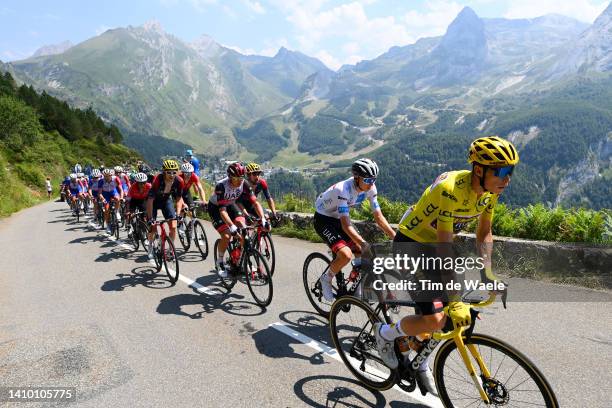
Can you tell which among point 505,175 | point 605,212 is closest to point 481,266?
point 505,175

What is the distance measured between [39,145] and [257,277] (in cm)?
6089

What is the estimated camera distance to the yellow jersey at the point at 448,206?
3.38 metres

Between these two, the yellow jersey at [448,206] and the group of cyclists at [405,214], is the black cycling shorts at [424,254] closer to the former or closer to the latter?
the group of cyclists at [405,214]

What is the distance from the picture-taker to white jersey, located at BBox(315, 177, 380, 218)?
5.51m

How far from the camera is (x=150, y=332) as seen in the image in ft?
19.5

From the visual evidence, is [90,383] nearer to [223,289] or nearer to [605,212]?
[223,289]

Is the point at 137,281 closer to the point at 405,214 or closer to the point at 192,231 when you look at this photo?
the point at 192,231

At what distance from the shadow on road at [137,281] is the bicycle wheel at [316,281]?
11.1 feet

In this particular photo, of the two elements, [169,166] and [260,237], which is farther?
[169,166]

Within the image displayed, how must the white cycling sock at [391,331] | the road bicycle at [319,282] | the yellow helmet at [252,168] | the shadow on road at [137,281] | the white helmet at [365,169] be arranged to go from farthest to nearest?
the yellow helmet at [252,168]
the shadow on road at [137,281]
the road bicycle at [319,282]
the white helmet at [365,169]
the white cycling sock at [391,331]

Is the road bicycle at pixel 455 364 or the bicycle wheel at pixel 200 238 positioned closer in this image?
the road bicycle at pixel 455 364

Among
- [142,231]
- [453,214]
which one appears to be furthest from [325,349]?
[142,231]

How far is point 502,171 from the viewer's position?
3.21 metres

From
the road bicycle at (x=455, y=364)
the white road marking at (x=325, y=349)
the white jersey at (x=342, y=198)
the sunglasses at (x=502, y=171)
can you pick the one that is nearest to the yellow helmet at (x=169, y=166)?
the white jersey at (x=342, y=198)
